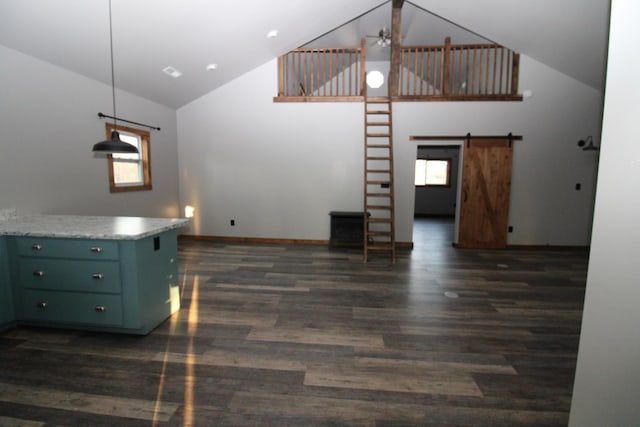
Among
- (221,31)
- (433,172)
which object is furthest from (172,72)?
(433,172)

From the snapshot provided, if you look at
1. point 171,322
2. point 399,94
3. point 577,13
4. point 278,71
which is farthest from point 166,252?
point 577,13

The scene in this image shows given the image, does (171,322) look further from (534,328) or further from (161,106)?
(161,106)

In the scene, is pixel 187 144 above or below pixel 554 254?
above

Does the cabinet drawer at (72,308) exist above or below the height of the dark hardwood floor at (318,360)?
above

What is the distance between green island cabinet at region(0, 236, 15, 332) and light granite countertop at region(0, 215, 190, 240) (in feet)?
0.53

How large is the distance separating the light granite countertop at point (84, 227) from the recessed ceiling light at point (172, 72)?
2.55 m

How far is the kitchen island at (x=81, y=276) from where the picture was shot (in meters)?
2.35

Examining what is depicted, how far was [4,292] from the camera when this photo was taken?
2.47m

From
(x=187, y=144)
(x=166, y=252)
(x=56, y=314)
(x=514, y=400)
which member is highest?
(x=187, y=144)

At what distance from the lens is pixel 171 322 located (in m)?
2.76

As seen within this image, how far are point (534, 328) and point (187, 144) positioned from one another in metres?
6.03

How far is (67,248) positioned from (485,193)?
19.9 feet

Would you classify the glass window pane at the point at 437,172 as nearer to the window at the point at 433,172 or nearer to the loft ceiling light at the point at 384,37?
the window at the point at 433,172

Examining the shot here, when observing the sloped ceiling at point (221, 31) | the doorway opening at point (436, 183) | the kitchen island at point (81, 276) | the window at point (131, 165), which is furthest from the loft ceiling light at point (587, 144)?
the window at point (131, 165)
